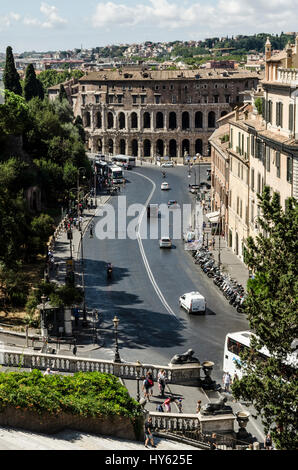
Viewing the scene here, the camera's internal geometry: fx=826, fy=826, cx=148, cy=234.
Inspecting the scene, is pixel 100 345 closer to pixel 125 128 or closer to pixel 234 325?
pixel 234 325

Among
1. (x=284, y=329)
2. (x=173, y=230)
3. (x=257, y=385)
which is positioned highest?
(x=284, y=329)

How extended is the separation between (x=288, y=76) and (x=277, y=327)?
26782 mm

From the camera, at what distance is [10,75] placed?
11594cm

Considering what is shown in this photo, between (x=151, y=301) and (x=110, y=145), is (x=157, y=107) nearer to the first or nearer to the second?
(x=110, y=145)

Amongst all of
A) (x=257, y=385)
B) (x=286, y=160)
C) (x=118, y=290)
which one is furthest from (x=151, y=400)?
(x=118, y=290)

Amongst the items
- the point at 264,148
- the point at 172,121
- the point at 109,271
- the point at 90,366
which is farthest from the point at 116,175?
the point at 90,366

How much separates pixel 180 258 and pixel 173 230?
1343 cm

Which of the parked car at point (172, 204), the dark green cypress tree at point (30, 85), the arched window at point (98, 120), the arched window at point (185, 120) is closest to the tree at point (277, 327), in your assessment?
the parked car at point (172, 204)

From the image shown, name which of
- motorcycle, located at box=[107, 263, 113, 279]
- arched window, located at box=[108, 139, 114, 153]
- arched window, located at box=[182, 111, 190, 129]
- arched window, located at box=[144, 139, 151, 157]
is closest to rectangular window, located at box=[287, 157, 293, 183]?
motorcycle, located at box=[107, 263, 113, 279]

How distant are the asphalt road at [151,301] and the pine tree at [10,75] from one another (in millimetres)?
35874

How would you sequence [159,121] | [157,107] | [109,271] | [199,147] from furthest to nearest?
1. [159,121]
2. [199,147]
3. [157,107]
4. [109,271]

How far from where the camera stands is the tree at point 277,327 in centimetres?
2784
